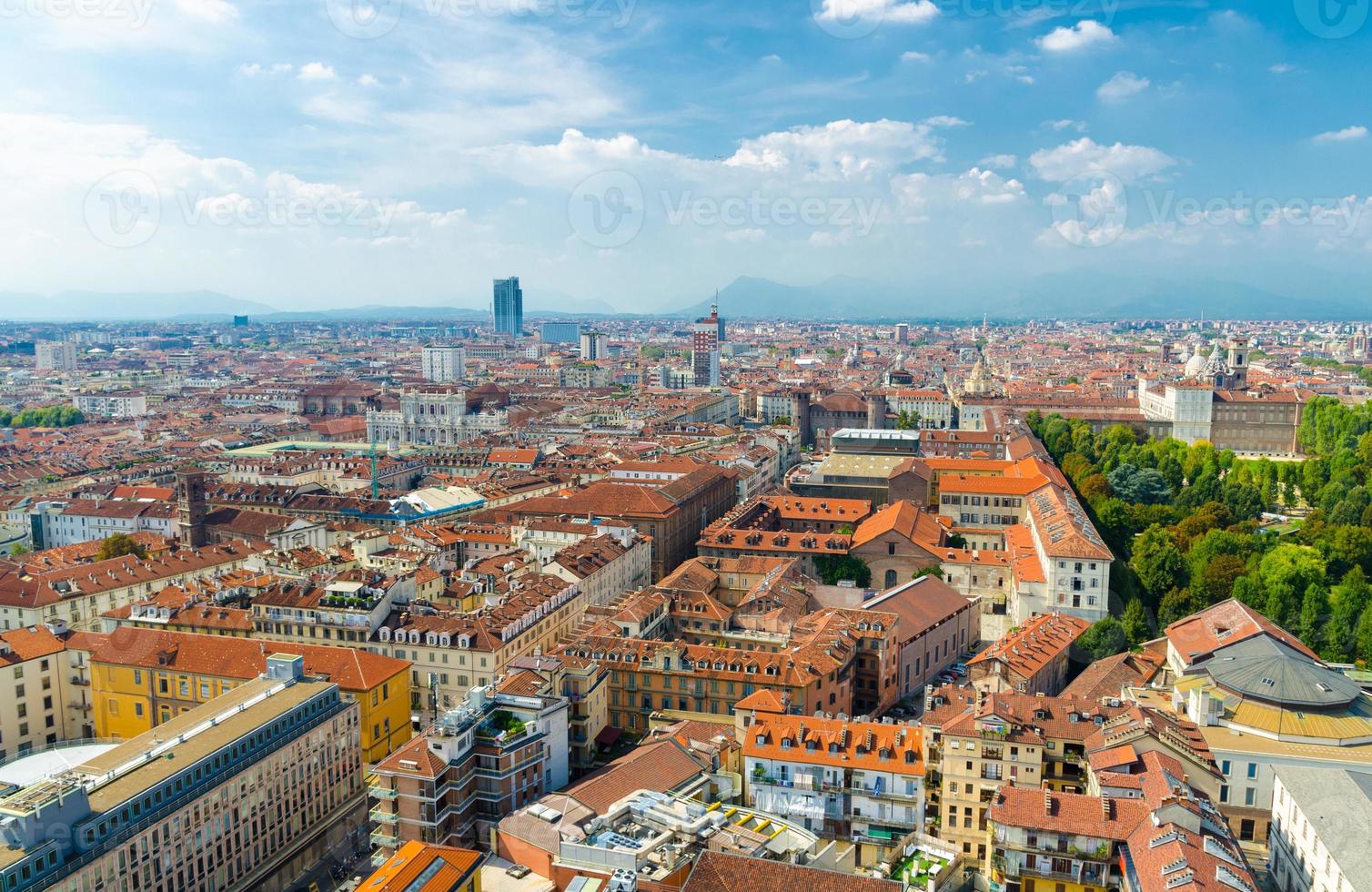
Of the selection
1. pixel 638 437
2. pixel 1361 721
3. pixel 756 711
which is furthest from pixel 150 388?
pixel 1361 721

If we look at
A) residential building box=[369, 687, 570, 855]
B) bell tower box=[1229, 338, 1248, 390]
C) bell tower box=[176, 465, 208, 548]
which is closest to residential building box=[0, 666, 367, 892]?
residential building box=[369, 687, 570, 855]

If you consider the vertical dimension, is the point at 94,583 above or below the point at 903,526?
below

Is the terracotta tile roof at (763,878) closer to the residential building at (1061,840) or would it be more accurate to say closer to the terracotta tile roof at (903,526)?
the residential building at (1061,840)

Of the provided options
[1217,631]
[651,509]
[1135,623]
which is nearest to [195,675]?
[651,509]

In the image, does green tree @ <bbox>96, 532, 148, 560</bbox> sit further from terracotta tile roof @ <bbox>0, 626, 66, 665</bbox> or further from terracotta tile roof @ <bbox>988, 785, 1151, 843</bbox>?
terracotta tile roof @ <bbox>988, 785, 1151, 843</bbox>

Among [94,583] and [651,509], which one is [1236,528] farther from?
[94,583]

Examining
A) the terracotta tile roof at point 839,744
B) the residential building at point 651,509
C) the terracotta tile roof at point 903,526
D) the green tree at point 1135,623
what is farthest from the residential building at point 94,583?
the green tree at point 1135,623
